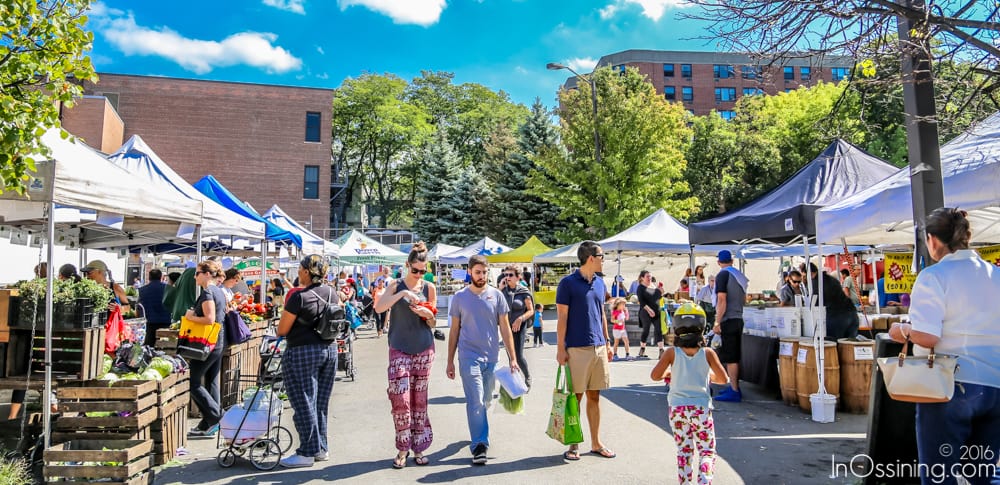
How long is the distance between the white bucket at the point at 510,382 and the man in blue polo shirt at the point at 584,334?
2.02ft

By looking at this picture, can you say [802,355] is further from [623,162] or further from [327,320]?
[623,162]

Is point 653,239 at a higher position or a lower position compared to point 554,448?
higher

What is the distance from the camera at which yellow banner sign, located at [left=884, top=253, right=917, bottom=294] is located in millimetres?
9023

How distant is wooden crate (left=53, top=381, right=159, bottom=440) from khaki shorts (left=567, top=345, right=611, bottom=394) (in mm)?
3793

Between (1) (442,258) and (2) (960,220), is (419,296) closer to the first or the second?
(2) (960,220)

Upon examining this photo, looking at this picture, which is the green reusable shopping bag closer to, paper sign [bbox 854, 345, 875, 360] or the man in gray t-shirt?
the man in gray t-shirt

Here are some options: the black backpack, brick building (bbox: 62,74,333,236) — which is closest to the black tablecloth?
the black backpack

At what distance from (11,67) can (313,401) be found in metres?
3.58

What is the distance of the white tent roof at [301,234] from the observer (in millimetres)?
16609

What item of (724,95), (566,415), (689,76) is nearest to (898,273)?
(566,415)

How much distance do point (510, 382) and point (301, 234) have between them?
12.6 metres

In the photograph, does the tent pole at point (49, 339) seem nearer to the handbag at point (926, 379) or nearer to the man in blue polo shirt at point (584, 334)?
the man in blue polo shirt at point (584, 334)

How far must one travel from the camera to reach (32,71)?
16.4ft

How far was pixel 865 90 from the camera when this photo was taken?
5844 millimetres
